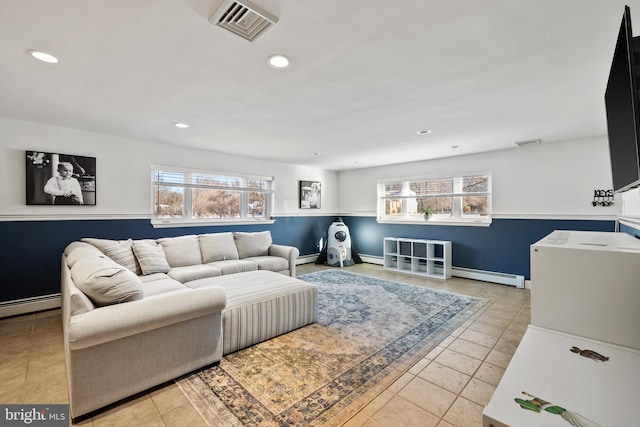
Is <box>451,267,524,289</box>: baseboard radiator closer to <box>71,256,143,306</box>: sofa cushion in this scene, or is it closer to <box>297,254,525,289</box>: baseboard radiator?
<box>297,254,525,289</box>: baseboard radiator

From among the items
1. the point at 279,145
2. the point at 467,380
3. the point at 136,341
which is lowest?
the point at 467,380

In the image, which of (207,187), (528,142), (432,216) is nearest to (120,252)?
(207,187)

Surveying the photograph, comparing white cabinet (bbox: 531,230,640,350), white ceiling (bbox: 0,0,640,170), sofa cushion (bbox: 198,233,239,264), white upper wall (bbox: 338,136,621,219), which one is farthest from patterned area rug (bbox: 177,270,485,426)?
white ceiling (bbox: 0,0,640,170)

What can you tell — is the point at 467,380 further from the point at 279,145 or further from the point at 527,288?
the point at 279,145

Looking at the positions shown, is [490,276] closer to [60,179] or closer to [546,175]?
[546,175]

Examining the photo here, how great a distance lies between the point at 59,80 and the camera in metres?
2.27

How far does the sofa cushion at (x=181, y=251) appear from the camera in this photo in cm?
384

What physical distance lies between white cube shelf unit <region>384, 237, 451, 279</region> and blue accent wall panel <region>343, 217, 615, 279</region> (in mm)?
218

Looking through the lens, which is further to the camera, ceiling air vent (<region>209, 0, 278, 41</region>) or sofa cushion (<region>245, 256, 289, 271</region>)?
sofa cushion (<region>245, 256, 289, 271</region>)

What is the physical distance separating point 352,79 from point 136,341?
7.91ft

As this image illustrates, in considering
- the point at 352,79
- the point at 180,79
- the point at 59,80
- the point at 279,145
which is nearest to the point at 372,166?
the point at 279,145

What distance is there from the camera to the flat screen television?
1.08 m

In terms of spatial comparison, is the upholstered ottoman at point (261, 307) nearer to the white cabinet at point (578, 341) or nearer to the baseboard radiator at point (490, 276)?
the white cabinet at point (578, 341)

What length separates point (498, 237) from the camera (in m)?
4.84
